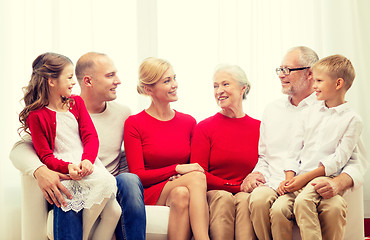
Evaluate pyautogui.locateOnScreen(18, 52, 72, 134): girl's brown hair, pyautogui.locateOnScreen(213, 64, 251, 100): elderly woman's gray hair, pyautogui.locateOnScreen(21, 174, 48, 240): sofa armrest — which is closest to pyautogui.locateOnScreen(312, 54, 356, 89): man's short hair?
pyautogui.locateOnScreen(213, 64, 251, 100): elderly woman's gray hair

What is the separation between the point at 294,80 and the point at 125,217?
1265mm

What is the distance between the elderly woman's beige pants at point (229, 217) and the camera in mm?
2633

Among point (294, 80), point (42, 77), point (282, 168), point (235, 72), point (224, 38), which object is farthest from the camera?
point (224, 38)

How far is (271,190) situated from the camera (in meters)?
2.67

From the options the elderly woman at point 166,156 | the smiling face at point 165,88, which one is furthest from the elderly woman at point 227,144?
the smiling face at point 165,88

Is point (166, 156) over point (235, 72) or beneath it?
beneath

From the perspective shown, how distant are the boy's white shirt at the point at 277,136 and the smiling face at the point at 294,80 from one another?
0.06 m

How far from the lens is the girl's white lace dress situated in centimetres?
238

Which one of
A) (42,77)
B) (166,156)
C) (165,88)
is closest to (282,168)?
(166,156)

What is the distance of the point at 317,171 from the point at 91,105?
54.2 inches

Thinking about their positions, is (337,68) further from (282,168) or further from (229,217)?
(229,217)

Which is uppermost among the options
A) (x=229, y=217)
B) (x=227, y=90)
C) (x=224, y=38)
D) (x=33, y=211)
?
(x=224, y=38)

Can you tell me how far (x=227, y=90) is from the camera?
301 centimetres

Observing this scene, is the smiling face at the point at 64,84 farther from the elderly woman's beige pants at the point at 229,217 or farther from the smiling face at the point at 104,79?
the elderly woman's beige pants at the point at 229,217
